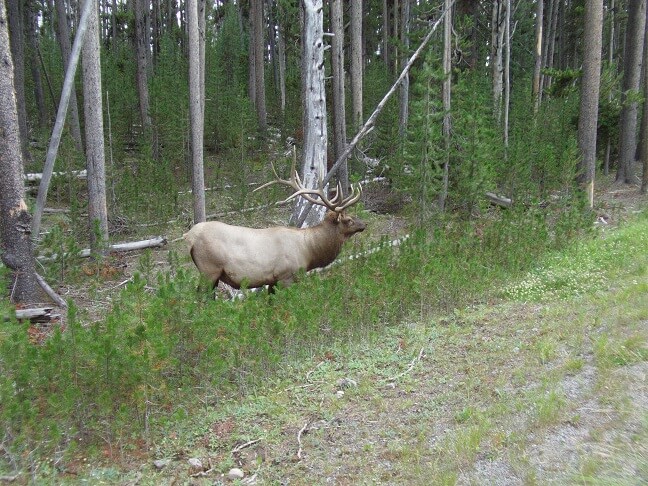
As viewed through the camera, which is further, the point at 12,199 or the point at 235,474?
the point at 12,199

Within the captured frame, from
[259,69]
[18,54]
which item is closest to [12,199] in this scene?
[18,54]

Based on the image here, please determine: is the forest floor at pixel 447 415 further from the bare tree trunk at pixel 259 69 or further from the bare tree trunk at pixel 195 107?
the bare tree trunk at pixel 259 69

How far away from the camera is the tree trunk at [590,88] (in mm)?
11922

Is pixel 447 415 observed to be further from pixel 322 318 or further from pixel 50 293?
pixel 50 293

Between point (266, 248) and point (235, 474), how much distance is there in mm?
3651

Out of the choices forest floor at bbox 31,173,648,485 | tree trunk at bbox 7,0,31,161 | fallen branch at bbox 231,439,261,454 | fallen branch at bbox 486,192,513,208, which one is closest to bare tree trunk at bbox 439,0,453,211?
fallen branch at bbox 486,192,513,208

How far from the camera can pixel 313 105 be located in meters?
10.3

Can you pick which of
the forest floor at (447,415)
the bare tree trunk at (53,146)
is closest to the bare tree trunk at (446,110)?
the forest floor at (447,415)

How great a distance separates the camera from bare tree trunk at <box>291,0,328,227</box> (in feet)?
33.4

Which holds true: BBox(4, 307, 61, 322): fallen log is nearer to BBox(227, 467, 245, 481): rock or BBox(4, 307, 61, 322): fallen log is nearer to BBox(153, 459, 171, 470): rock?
BBox(153, 459, 171, 470): rock

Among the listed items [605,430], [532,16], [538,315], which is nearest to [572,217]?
[538,315]

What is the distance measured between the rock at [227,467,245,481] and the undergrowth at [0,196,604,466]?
26.2 inches

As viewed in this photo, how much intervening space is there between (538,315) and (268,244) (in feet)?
11.5

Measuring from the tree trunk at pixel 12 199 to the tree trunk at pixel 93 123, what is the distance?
2.24 meters
